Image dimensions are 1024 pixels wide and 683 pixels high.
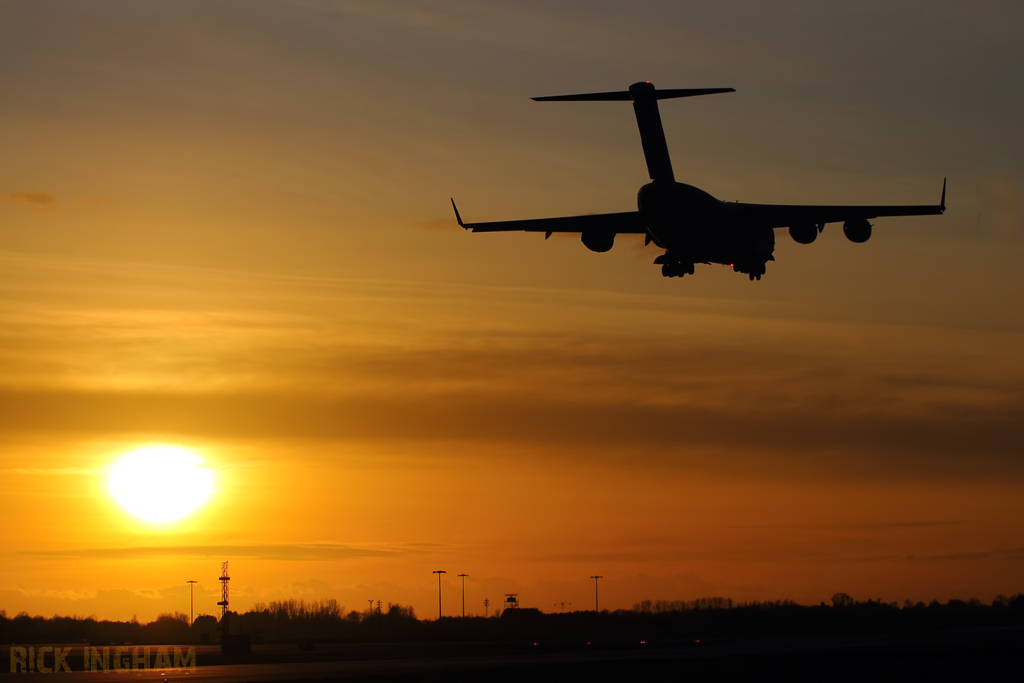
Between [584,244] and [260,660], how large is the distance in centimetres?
6161

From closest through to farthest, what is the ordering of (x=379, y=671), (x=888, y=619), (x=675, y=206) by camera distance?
(x=675, y=206) < (x=379, y=671) < (x=888, y=619)

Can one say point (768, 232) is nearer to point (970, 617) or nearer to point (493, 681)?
point (493, 681)

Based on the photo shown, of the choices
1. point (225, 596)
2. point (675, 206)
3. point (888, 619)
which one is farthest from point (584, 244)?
point (225, 596)

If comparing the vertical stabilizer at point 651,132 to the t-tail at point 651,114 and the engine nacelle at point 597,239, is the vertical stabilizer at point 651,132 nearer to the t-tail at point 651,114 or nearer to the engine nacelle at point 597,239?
the t-tail at point 651,114

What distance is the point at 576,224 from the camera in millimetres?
59031

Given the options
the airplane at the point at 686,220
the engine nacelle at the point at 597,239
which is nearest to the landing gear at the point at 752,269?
the airplane at the point at 686,220

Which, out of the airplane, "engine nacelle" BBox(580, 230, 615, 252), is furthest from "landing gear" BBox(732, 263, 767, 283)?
"engine nacelle" BBox(580, 230, 615, 252)

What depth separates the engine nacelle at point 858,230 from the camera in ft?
186

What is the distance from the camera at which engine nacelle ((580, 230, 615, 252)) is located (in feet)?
195

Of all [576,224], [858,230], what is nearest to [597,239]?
[576,224]

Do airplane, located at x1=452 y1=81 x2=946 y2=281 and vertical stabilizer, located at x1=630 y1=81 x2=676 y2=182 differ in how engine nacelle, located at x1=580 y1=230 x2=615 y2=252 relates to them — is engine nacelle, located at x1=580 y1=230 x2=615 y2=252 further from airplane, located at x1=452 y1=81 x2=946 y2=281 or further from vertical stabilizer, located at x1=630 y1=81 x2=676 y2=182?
vertical stabilizer, located at x1=630 y1=81 x2=676 y2=182

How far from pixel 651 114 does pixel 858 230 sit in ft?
37.9

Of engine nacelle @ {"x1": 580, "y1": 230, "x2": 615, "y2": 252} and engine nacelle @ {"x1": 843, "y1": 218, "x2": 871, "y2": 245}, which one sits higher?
engine nacelle @ {"x1": 580, "y1": 230, "x2": 615, "y2": 252}

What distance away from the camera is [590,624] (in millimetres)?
150000
